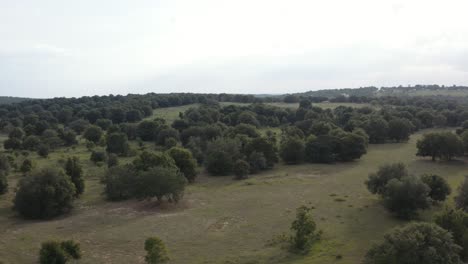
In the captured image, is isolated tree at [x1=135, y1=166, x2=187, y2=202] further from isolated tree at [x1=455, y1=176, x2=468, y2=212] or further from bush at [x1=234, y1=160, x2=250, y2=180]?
isolated tree at [x1=455, y1=176, x2=468, y2=212]

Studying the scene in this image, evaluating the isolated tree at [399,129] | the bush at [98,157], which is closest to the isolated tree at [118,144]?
the bush at [98,157]

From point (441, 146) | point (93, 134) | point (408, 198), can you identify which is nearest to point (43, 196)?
point (408, 198)

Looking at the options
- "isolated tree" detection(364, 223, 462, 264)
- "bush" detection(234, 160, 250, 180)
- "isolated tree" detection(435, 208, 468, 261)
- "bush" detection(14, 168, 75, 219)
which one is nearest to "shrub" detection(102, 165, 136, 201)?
"bush" detection(14, 168, 75, 219)

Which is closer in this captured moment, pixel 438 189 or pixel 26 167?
pixel 438 189

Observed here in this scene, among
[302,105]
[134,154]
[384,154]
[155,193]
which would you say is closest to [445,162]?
[384,154]

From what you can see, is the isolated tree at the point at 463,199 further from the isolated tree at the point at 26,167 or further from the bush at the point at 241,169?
the isolated tree at the point at 26,167

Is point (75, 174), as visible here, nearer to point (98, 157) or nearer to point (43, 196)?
point (43, 196)

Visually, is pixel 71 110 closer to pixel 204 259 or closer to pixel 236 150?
pixel 236 150
